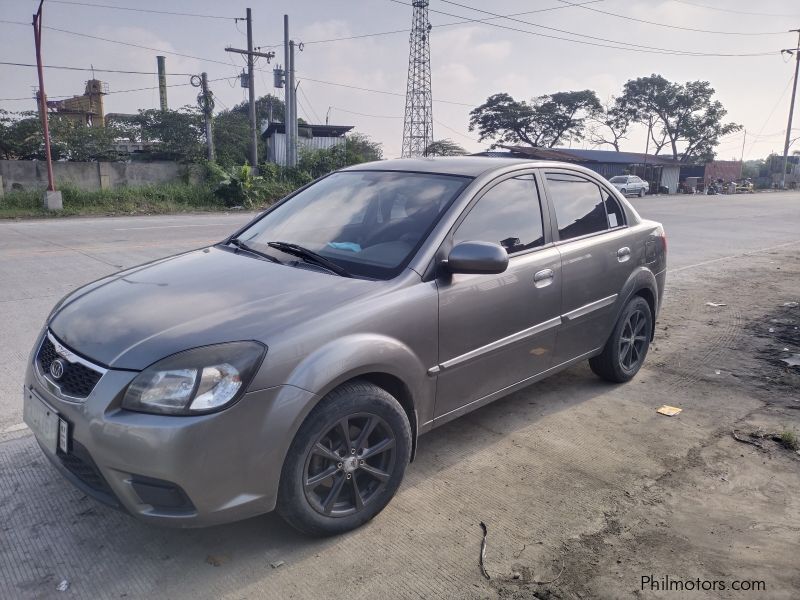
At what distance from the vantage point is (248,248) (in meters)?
3.56

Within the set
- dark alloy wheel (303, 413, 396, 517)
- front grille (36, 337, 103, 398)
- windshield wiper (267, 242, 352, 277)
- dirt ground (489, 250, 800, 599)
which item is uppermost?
windshield wiper (267, 242, 352, 277)

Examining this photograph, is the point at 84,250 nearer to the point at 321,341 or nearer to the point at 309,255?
the point at 309,255

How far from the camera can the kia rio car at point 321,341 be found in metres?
2.32

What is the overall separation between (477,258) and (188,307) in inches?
52.6

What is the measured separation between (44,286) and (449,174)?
5.89 metres

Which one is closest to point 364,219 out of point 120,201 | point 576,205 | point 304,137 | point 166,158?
point 576,205

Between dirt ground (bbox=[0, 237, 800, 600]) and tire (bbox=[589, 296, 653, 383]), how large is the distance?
0.33 m

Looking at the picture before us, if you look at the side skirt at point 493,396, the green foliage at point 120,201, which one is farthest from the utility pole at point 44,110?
the side skirt at point 493,396

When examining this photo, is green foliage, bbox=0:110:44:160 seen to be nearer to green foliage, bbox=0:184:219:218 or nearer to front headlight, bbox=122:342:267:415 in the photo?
green foliage, bbox=0:184:219:218

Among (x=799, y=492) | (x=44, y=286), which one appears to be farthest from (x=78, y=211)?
(x=799, y=492)

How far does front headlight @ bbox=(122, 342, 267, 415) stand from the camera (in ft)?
7.52

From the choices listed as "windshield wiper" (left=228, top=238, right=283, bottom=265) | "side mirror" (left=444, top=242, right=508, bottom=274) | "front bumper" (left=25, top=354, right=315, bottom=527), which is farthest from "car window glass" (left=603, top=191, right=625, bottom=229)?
"front bumper" (left=25, top=354, right=315, bottom=527)

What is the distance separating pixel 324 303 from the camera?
269cm

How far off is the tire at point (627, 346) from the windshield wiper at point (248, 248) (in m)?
2.54
